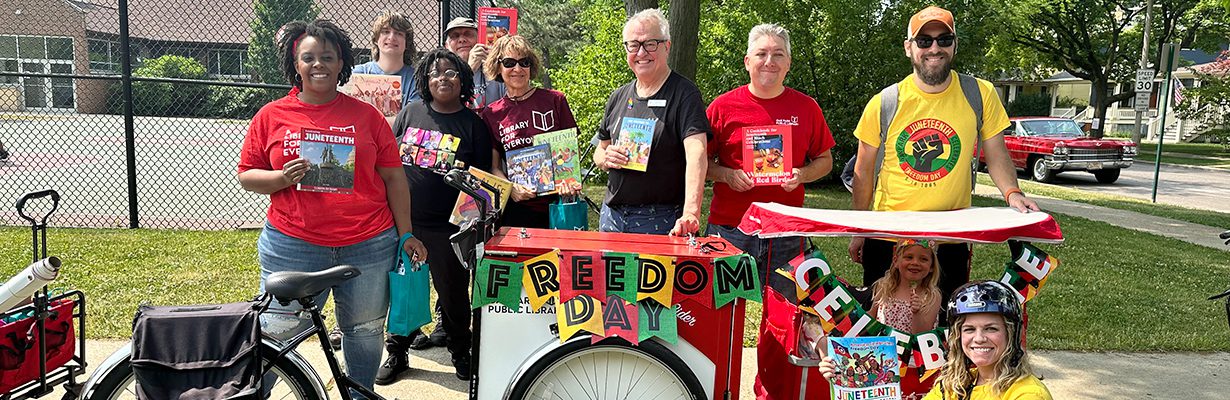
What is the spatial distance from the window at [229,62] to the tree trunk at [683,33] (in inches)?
206

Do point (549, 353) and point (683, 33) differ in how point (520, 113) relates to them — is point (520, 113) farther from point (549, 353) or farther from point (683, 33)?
point (683, 33)

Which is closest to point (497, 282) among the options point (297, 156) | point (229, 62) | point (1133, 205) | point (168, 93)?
point (297, 156)

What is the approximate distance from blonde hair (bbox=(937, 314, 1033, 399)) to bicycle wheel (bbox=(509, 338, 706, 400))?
935 mm

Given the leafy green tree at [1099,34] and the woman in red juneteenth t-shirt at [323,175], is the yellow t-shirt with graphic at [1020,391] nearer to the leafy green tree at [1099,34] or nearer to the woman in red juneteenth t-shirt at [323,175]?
the woman in red juneteenth t-shirt at [323,175]

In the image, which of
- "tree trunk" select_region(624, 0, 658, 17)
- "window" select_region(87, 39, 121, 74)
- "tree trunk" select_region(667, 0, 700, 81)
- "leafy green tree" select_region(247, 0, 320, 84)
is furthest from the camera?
"leafy green tree" select_region(247, 0, 320, 84)

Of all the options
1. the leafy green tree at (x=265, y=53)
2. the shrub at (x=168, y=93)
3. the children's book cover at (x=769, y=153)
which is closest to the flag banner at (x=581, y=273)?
the children's book cover at (x=769, y=153)

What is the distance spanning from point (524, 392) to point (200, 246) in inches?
226

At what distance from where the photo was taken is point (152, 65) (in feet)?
33.2

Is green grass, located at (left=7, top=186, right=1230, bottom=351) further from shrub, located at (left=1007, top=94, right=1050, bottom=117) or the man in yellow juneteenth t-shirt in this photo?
shrub, located at (left=1007, top=94, right=1050, bottom=117)

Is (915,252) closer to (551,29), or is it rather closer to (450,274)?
(450,274)

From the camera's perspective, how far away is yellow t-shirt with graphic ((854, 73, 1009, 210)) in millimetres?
3719

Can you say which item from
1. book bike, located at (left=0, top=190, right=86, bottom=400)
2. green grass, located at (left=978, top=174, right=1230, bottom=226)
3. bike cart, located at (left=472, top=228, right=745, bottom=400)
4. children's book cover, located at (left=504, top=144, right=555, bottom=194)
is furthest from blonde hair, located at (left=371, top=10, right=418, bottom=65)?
green grass, located at (left=978, top=174, right=1230, bottom=226)

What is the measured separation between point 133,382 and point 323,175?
1.04 metres

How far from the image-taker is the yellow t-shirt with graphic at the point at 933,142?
372 cm
